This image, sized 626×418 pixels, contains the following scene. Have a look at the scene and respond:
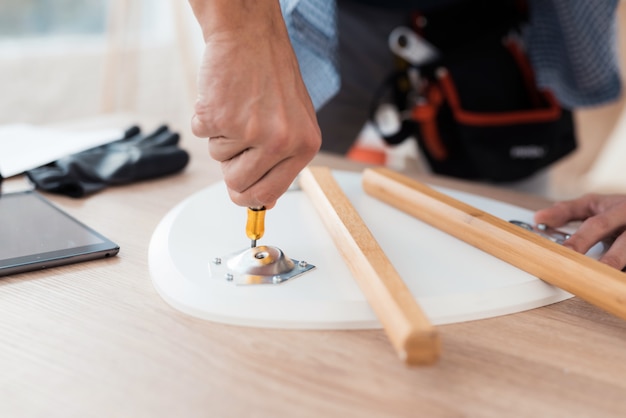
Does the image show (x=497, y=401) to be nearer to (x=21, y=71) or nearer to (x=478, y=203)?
(x=478, y=203)

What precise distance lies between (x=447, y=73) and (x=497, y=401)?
0.90 meters

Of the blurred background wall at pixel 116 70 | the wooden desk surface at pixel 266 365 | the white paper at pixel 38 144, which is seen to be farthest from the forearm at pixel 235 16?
the blurred background wall at pixel 116 70

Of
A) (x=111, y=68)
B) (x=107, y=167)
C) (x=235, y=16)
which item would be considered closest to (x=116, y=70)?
(x=111, y=68)

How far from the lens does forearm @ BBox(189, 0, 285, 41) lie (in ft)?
1.69

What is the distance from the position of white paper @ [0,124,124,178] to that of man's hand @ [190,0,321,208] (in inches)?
17.5

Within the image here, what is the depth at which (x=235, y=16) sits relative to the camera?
517 millimetres

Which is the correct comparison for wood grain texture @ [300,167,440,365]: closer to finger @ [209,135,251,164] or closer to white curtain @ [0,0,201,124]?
finger @ [209,135,251,164]

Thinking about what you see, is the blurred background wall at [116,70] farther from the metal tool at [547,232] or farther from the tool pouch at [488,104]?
the metal tool at [547,232]

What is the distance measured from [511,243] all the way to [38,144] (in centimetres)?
73

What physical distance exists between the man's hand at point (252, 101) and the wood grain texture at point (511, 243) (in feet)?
0.61

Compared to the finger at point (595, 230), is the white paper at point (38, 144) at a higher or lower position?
lower

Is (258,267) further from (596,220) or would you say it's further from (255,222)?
(596,220)

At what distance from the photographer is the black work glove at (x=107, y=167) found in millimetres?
799

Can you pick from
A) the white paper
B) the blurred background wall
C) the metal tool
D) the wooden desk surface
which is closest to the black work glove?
the white paper
